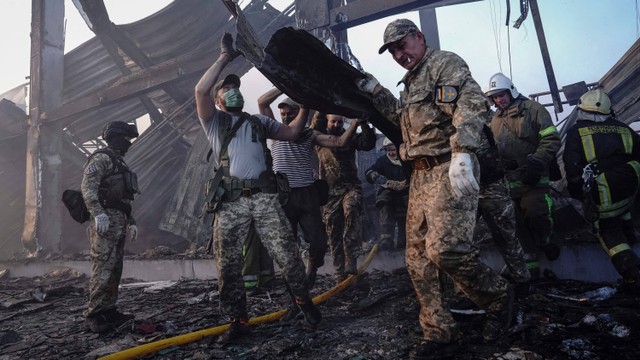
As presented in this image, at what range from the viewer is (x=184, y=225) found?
346 inches

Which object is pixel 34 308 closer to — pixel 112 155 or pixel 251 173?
pixel 112 155

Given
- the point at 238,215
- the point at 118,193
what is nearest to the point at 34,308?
the point at 118,193

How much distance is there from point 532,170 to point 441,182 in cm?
187

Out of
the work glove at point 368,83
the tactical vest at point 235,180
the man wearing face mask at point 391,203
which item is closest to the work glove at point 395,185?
the man wearing face mask at point 391,203

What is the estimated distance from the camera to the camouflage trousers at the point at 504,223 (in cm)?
349

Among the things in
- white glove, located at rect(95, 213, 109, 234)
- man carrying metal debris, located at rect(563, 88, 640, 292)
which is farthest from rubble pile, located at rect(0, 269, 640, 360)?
white glove, located at rect(95, 213, 109, 234)

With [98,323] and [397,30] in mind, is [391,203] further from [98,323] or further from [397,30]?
[98,323]

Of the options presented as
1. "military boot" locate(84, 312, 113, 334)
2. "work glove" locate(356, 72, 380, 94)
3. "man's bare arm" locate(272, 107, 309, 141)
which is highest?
"work glove" locate(356, 72, 380, 94)

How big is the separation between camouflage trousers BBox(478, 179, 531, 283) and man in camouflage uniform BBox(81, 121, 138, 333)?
387cm

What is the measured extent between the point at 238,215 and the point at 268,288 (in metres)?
2.26

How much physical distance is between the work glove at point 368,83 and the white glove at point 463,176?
1084 mm

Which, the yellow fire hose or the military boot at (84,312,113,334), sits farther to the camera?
the military boot at (84,312,113,334)

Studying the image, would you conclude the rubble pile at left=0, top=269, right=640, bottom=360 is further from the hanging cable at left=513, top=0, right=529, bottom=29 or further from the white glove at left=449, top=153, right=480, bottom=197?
the hanging cable at left=513, top=0, right=529, bottom=29

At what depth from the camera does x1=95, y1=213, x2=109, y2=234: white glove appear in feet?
12.1
